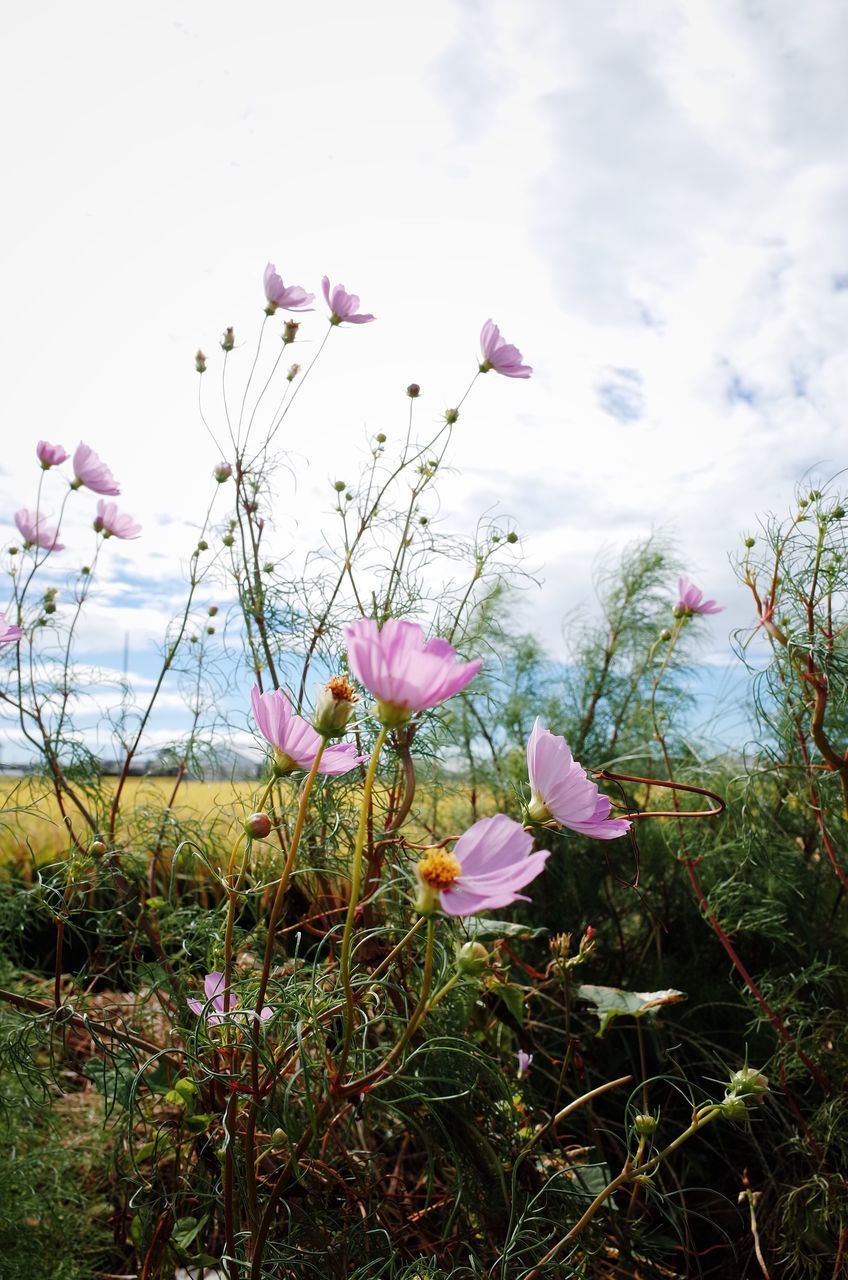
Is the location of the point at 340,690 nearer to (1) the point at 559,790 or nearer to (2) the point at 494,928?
(1) the point at 559,790

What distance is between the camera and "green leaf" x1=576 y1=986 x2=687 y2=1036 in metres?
0.94

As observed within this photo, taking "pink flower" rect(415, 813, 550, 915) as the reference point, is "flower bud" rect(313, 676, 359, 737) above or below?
above

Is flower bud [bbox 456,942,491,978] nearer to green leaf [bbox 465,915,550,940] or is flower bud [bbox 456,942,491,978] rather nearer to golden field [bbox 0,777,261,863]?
green leaf [bbox 465,915,550,940]

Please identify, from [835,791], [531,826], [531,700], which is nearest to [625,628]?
[531,700]

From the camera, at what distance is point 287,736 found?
63cm

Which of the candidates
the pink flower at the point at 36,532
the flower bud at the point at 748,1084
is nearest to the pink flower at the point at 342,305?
the pink flower at the point at 36,532

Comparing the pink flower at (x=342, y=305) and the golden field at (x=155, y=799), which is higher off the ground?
the pink flower at (x=342, y=305)

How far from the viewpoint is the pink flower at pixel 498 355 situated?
3.84ft

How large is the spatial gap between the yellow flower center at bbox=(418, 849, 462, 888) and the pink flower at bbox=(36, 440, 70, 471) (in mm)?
1110

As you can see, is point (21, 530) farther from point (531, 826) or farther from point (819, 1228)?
point (819, 1228)

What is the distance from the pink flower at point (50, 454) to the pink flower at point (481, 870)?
3.60ft

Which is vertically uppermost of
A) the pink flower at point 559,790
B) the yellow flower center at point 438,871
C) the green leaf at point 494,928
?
the pink flower at point 559,790

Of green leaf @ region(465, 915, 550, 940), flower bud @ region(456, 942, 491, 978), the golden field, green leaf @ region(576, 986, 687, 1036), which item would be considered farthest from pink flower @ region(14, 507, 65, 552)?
flower bud @ region(456, 942, 491, 978)

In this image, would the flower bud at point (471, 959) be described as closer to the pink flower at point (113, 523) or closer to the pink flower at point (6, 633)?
the pink flower at point (6, 633)
